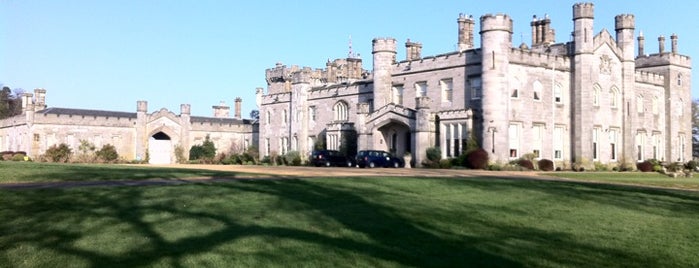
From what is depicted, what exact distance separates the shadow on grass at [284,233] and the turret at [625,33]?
3945cm

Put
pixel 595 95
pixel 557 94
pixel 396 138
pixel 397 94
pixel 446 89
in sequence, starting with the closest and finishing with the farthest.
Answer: pixel 557 94, pixel 446 89, pixel 595 95, pixel 396 138, pixel 397 94

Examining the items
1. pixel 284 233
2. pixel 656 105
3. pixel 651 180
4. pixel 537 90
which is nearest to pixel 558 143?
pixel 537 90

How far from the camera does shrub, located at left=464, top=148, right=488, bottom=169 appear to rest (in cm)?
4038

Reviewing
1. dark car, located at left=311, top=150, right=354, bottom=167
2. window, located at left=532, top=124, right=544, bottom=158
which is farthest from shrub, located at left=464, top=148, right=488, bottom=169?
dark car, located at left=311, top=150, right=354, bottom=167

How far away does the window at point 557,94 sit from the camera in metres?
46.2

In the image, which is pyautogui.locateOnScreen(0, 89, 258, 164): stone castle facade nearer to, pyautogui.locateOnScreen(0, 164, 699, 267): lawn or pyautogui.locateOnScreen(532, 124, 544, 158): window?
pyautogui.locateOnScreen(532, 124, 544, 158): window

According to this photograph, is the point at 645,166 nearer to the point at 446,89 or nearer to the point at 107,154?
the point at 446,89

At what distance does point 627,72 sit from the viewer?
49.6 metres

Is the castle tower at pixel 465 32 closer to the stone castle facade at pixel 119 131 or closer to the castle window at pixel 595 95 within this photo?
the castle window at pixel 595 95

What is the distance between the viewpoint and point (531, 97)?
4512 cm

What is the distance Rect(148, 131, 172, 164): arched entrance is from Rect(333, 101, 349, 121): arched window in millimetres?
17842

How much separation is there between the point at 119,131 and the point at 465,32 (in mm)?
33981

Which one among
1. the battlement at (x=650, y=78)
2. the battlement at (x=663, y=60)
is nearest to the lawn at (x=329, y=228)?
the battlement at (x=650, y=78)

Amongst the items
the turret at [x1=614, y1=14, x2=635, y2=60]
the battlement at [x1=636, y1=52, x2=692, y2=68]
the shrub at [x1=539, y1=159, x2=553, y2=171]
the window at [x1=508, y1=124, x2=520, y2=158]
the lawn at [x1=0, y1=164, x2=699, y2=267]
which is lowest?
the lawn at [x1=0, y1=164, x2=699, y2=267]
